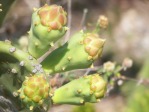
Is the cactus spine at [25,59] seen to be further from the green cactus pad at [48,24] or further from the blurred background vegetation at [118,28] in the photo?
the blurred background vegetation at [118,28]

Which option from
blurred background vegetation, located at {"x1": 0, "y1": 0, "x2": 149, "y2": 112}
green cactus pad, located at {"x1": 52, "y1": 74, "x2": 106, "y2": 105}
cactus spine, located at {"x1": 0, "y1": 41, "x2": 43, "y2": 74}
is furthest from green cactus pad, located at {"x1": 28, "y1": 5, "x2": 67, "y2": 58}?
blurred background vegetation, located at {"x1": 0, "y1": 0, "x2": 149, "y2": 112}

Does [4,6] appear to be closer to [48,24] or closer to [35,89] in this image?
[48,24]

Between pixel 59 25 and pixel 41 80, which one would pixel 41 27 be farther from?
pixel 41 80

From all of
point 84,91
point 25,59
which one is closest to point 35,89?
point 25,59

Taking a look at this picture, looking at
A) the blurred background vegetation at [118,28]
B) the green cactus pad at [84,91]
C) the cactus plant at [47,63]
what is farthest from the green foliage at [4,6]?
the blurred background vegetation at [118,28]

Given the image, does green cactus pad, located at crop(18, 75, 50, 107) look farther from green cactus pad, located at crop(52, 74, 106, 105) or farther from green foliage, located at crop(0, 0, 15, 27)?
green foliage, located at crop(0, 0, 15, 27)

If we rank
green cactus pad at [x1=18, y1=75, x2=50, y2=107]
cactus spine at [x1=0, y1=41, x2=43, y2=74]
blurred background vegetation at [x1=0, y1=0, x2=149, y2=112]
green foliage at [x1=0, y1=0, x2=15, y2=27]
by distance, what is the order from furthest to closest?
blurred background vegetation at [x1=0, y1=0, x2=149, y2=112], green foliage at [x1=0, y1=0, x2=15, y2=27], cactus spine at [x1=0, y1=41, x2=43, y2=74], green cactus pad at [x1=18, y1=75, x2=50, y2=107]
